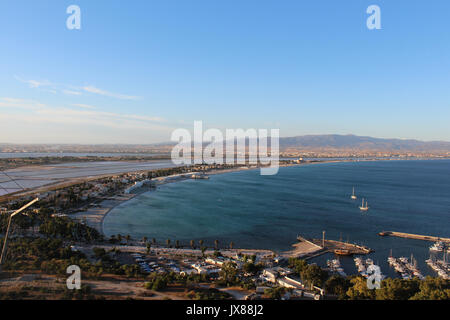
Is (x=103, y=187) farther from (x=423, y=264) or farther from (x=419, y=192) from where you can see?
(x=419, y=192)

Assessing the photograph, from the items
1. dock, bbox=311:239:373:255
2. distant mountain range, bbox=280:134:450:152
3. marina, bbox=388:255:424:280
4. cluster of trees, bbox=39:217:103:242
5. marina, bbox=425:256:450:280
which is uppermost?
distant mountain range, bbox=280:134:450:152

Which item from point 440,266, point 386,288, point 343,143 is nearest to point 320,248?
point 440,266

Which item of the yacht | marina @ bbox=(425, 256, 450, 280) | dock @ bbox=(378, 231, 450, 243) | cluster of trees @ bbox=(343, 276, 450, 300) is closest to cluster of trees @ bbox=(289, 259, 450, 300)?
cluster of trees @ bbox=(343, 276, 450, 300)

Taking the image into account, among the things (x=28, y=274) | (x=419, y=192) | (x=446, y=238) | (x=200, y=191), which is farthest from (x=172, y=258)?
(x=419, y=192)

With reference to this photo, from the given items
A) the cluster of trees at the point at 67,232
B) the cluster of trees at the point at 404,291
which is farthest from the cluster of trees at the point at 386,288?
the cluster of trees at the point at 67,232

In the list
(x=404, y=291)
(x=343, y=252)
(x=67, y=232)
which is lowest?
(x=343, y=252)

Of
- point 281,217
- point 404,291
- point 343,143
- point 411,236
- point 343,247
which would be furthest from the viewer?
point 343,143

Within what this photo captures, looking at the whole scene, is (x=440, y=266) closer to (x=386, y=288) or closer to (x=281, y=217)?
(x=386, y=288)

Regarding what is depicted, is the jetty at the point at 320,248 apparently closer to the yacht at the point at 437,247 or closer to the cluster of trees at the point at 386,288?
the yacht at the point at 437,247

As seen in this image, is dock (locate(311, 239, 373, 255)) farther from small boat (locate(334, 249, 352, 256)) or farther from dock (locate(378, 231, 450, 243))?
dock (locate(378, 231, 450, 243))
